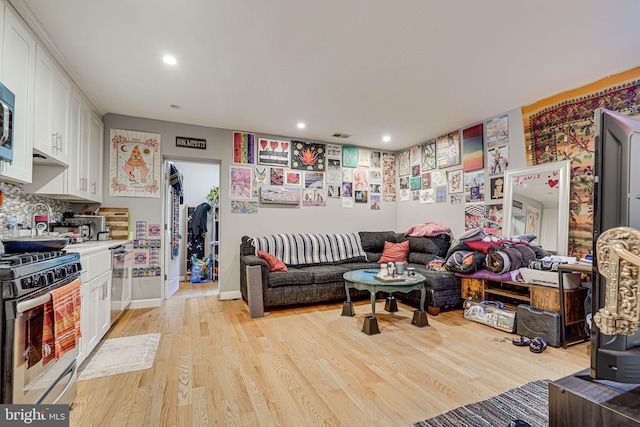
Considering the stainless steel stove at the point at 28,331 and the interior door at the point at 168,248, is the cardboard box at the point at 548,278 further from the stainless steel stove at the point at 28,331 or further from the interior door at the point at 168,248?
the interior door at the point at 168,248

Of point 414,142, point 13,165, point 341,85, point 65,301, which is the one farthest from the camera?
point 414,142

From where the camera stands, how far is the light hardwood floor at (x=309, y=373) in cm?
178

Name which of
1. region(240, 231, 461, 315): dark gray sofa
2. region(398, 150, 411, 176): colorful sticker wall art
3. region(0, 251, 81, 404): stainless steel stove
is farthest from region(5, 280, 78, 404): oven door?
region(398, 150, 411, 176): colorful sticker wall art

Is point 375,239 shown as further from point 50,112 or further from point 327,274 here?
point 50,112

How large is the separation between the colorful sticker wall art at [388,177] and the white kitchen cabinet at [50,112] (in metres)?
4.56

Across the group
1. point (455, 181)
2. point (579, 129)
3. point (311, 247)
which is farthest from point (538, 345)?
point (311, 247)

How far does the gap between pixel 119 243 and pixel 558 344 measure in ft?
14.4

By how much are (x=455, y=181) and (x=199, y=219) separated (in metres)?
4.71

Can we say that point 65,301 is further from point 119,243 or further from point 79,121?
point 79,121

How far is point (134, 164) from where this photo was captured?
4.07 m

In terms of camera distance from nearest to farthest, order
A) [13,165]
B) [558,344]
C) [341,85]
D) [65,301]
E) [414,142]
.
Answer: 1. [65,301]
2. [13,165]
3. [558,344]
4. [341,85]
5. [414,142]

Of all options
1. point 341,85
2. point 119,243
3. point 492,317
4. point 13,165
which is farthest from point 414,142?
point 13,165

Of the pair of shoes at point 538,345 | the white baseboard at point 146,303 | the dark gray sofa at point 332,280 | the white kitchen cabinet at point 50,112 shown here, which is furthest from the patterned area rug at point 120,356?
the pair of shoes at point 538,345

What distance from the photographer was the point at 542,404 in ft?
5.96
